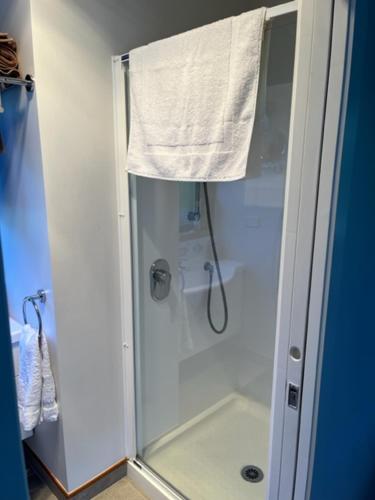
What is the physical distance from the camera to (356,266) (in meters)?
1.11

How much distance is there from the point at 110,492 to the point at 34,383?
0.77m

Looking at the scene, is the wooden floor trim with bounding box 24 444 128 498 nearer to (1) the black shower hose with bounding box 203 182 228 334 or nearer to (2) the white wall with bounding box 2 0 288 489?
(2) the white wall with bounding box 2 0 288 489

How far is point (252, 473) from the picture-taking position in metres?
1.80

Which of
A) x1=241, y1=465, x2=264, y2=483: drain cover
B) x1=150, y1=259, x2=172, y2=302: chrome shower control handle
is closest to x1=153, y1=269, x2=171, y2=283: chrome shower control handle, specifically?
x1=150, y1=259, x2=172, y2=302: chrome shower control handle

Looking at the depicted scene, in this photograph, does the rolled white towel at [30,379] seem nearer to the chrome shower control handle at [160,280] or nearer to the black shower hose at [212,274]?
the chrome shower control handle at [160,280]

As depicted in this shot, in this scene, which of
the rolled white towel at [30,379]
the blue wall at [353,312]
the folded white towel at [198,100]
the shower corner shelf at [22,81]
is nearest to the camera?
the blue wall at [353,312]

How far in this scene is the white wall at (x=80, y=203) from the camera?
1.36 metres

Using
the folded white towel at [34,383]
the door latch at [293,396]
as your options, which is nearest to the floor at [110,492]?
the folded white towel at [34,383]

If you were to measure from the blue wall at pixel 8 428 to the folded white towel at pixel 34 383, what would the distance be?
104 centimetres

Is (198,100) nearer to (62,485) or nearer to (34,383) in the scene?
(34,383)

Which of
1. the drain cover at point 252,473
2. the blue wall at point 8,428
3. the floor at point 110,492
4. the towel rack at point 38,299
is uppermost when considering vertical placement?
the blue wall at point 8,428

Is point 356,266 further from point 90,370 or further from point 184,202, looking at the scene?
point 90,370

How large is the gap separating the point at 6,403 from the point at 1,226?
1.43 m

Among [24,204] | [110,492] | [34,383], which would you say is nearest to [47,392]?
[34,383]
